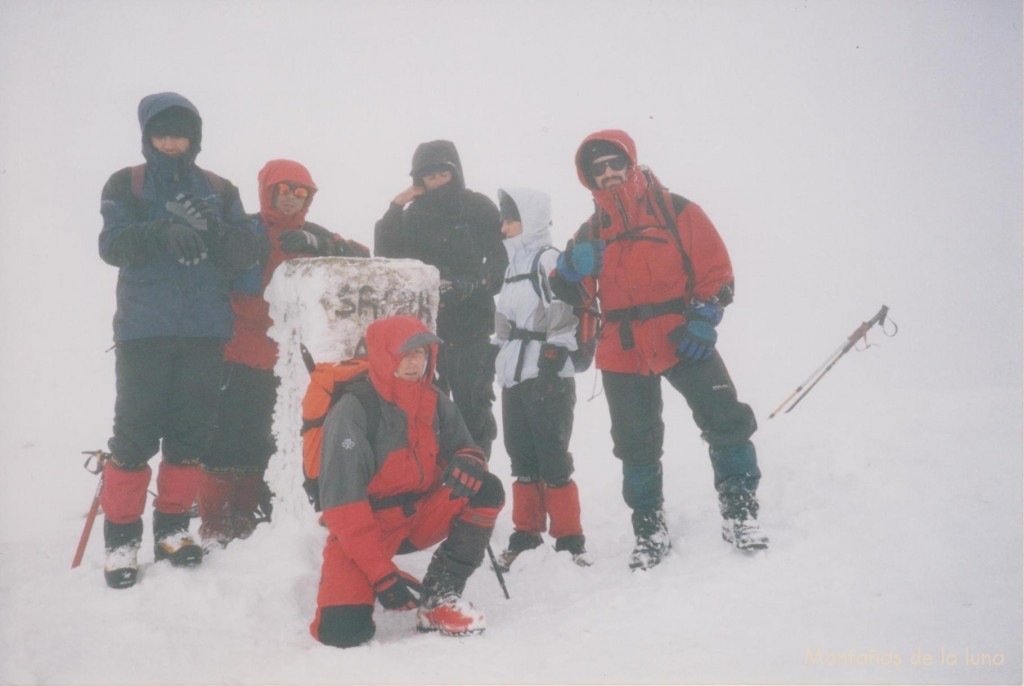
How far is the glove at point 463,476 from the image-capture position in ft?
10.6

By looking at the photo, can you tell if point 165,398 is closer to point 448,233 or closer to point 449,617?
A: point 449,617

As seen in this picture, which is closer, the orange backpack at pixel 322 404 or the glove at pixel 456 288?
the orange backpack at pixel 322 404

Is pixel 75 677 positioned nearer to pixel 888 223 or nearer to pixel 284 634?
pixel 284 634

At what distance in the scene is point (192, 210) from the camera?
11.7ft

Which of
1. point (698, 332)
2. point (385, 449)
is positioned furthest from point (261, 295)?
point (698, 332)

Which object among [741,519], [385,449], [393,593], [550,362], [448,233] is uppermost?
[448,233]

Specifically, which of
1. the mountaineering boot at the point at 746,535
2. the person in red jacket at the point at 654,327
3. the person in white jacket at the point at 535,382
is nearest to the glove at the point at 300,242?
the person in white jacket at the point at 535,382

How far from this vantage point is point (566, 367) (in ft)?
14.2

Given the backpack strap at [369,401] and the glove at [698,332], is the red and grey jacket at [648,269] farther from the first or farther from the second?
the backpack strap at [369,401]

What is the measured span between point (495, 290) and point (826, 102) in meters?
24.6

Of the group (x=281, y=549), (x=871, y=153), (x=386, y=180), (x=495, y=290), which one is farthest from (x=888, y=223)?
(x=281, y=549)

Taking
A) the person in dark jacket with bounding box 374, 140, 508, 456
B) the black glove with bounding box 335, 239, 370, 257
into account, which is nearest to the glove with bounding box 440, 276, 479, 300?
the person in dark jacket with bounding box 374, 140, 508, 456

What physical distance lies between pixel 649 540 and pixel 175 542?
2.56 metres

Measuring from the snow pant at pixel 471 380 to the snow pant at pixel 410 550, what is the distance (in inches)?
45.9
